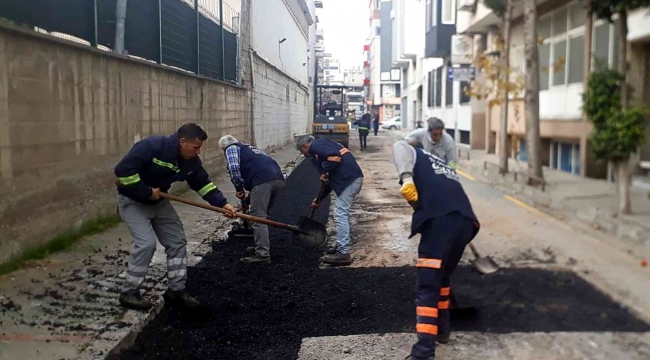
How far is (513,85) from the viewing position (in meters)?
16.4

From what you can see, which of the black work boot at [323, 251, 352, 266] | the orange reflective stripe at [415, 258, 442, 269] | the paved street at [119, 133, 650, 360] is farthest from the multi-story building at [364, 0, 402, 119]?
the orange reflective stripe at [415, 258, 442, 269]

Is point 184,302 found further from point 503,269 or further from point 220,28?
point 220,28

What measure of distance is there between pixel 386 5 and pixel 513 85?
7240 cm

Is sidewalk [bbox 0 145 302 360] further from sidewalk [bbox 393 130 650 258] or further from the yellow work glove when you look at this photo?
sidewalk [bbox 393 130 650 258]

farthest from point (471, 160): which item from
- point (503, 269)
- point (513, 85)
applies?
point (503, 269)

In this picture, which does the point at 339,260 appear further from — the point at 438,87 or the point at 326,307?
the point at 438,87

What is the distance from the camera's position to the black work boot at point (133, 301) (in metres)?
5.60

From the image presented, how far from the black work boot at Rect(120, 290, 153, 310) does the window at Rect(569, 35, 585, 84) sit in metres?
14.1

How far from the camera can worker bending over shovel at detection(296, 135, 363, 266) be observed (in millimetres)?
7676

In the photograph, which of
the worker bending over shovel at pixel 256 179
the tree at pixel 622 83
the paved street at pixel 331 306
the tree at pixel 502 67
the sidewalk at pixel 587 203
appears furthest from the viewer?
the tree at pixel 502 67

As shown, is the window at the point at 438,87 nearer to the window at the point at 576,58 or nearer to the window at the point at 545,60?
the window at the point at 545,60

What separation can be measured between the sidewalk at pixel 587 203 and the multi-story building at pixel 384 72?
64747mm

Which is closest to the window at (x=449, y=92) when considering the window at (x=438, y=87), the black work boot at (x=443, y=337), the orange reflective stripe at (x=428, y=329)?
the window at (x=438, y=87)

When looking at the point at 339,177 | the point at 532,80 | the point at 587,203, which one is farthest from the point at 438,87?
the point at 339,177
